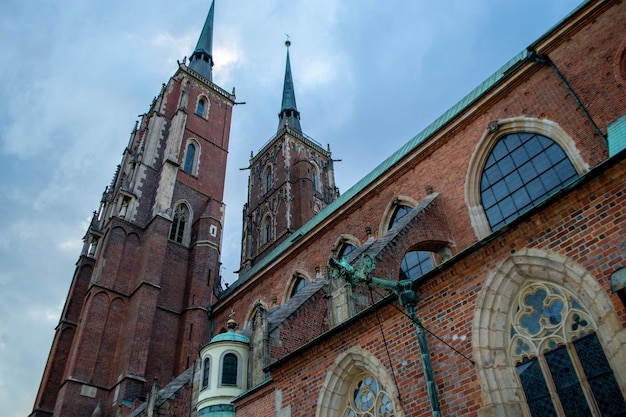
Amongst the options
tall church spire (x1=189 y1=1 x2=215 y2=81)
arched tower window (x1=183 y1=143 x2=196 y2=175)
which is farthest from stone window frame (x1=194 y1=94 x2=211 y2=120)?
tall church spire (x1=189 y1=1 x2=215 y2=81)

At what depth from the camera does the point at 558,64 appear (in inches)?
467

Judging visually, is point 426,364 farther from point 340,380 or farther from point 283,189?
point 283,189

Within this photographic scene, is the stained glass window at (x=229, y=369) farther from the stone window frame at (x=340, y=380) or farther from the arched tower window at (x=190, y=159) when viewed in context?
the arched tower window at (x=190, y=159)

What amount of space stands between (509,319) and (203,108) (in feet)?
106

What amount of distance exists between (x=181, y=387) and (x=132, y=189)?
567 inches

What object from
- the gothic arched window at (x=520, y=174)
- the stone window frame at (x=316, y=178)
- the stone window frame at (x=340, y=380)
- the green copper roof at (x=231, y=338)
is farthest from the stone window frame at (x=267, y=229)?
the stone window frame at (x=340, y=380)

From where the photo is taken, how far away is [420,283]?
741 cm

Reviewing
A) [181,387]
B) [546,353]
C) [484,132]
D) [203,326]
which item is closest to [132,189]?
[203,326]

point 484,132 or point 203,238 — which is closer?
point 484,132

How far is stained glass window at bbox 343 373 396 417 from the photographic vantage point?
742 centimetres

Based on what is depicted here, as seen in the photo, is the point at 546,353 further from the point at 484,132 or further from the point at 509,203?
the point at 484,132

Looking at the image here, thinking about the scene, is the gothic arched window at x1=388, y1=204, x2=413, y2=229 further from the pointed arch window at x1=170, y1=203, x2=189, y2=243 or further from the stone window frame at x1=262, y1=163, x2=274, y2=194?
the stone window frame at x1=262, y1=163, x2=274, y2=194

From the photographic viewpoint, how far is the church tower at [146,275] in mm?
20156

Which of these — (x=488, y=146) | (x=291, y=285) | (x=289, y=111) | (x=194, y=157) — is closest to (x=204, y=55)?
(x=289, y=111)
